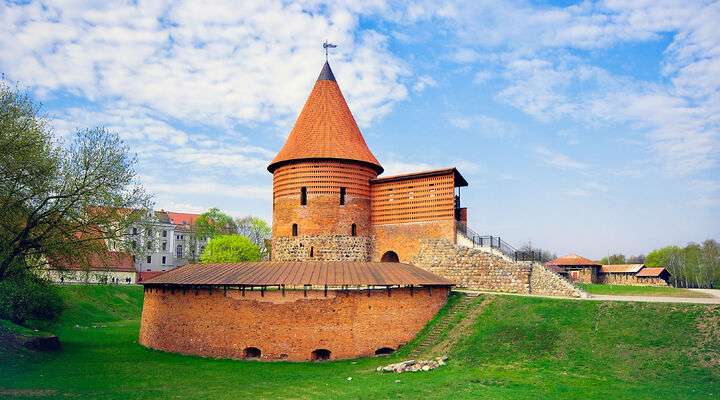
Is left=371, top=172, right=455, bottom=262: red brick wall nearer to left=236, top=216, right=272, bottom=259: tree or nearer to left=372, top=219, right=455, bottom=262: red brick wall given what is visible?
left=372, top=219, right=455, bottom=262: red brick wall

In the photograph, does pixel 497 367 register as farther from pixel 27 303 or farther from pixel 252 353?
pixel 27 303

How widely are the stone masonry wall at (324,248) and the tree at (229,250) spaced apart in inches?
823

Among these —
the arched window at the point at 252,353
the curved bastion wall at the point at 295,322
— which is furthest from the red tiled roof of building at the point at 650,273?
the arched window at the point at 252,353

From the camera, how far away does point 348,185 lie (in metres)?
25.5

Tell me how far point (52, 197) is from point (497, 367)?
1386 centimetres

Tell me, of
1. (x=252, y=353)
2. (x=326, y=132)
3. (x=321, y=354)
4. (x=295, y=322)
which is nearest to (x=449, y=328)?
(x=321, y=354)

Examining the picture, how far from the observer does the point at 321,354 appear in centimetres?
1831

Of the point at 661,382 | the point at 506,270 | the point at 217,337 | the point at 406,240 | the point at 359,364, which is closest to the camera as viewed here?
the point at 661,382

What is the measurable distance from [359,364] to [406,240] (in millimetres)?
8623

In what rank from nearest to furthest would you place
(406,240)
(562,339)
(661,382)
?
(661,382), (562,339), (406,240)

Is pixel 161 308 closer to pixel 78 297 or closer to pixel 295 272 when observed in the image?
pixel 295 272

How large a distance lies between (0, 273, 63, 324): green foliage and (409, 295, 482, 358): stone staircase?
16382 mm

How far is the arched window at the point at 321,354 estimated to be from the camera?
18.2m

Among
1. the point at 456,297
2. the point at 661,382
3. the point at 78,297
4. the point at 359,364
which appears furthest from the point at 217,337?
the point at 78,297
